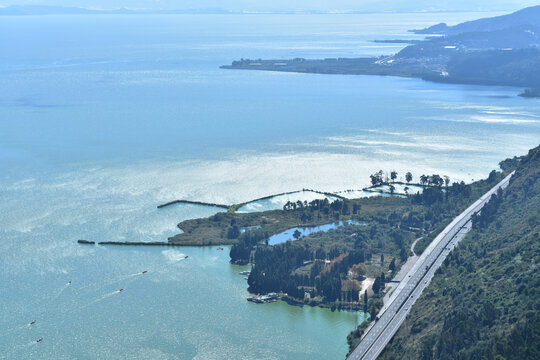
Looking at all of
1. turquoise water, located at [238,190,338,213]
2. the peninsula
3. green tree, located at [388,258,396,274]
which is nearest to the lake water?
turquoise water, located at [238,190,338,213]

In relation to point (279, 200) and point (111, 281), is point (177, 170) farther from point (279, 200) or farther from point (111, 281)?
point (111, 281)

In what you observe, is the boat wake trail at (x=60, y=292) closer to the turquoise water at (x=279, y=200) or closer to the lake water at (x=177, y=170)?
the lake water at (x=177, y=170)

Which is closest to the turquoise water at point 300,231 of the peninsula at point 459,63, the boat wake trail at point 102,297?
the boat wake trail at point 102,297

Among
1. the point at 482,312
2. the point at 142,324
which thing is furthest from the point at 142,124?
the point at 482,312

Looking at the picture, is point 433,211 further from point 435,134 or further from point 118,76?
point 118,76

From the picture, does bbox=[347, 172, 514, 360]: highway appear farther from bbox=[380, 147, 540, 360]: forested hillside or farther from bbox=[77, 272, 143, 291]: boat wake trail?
bbox=[77, 272, 143, 291]: boat wake trail

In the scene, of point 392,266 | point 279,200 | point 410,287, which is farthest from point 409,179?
point 410,287
